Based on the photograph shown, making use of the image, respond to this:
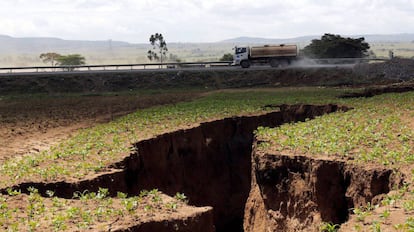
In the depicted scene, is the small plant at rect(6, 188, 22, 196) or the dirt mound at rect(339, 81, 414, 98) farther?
the dirt mound at rect(339, 81, 414, 98)

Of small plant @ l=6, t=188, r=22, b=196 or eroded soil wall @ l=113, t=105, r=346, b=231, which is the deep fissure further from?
small plant @ l=6, t=188, r=22, b=196

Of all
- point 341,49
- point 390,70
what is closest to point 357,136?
point 390,70

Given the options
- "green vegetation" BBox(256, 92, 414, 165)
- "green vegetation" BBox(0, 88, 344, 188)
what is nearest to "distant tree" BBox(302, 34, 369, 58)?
"green vegetation" BBox(0, 88, 344, 188)

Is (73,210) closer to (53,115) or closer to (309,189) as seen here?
(309,189)

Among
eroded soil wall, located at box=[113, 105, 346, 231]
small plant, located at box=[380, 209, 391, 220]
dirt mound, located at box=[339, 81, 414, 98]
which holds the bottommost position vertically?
eroded soil wall, located at box=[113, 105, 346, 231]

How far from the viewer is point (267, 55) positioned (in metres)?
53.7

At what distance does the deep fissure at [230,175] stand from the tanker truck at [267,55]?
25.2 metres

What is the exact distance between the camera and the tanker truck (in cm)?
5362

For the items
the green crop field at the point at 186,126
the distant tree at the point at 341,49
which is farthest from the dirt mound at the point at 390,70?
the green crop field at the point at 186,126

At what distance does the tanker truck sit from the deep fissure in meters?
25.2

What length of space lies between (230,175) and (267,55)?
29.5 metres

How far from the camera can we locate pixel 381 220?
11.0m

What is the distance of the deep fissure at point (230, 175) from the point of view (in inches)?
619

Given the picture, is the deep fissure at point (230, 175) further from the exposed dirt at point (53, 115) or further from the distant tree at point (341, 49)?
the distant tree at point (341, 49)
